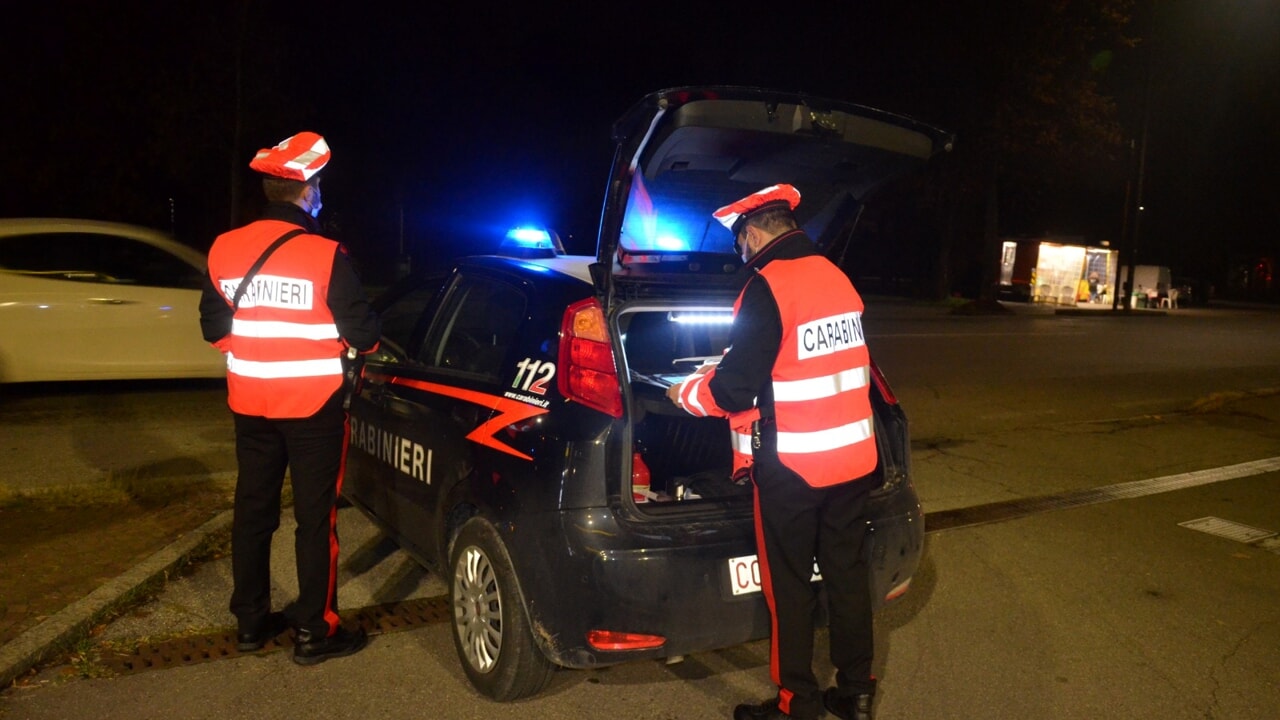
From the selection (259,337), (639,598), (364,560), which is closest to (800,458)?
(639,598)

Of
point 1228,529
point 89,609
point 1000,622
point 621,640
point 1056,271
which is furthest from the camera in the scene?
point 1056,271

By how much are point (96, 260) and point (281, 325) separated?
20.2 ft

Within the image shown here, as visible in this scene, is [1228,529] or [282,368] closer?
[282,368]

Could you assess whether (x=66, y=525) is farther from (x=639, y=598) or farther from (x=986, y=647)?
(x=986, y=647)

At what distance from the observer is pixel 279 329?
343 centimetres

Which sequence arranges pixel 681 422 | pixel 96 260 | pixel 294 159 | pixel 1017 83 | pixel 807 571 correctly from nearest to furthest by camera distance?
pixel 807 571, pixel 294 159, pixel 681 422, pixel 96 260, pixel 1017 83

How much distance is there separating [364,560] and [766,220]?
9.32 ft

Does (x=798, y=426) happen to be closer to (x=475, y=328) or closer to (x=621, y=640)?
(x=621, y=640)

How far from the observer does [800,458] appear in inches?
118

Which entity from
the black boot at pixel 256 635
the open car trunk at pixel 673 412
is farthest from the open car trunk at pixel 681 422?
the black boot at pixel 256 635

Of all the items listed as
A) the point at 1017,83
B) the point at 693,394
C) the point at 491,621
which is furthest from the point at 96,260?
the point at 1017,83

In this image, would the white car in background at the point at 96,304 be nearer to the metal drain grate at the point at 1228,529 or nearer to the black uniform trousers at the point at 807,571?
the black uniform trousers at the point at 807,571

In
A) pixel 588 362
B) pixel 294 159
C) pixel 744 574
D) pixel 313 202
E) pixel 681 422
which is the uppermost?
pixel 294 159

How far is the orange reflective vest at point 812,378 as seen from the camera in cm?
299
